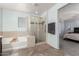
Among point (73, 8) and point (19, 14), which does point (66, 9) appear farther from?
point (19, 14)

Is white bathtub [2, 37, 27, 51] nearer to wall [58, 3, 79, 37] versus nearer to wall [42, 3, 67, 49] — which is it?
wall [42, 3, 67, 49]

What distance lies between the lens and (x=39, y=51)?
207 cm

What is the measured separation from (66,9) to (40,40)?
831 millimetres

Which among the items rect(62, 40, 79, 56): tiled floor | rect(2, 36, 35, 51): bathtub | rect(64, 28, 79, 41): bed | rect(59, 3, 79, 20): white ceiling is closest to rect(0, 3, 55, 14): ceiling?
rect(59, 3, 79, 20): white ceiling

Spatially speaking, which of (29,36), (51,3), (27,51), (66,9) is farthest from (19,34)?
(66,9)

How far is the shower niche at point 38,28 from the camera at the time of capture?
212cm

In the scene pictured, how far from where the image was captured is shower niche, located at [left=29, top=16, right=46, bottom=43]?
212 cm

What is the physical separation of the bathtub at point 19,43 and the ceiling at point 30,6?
56 cm

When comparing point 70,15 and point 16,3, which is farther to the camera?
point 70,15

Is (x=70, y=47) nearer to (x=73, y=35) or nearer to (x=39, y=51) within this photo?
(x=73, y=35)

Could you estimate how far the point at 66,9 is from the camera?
2.10 metres

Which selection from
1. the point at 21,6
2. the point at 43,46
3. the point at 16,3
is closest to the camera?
the point at 16,3

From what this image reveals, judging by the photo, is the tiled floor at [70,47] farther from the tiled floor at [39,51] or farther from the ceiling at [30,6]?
the ceiling at [30,6]

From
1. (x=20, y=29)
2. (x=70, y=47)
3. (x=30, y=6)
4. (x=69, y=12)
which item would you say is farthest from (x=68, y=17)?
(x=20, y=29)
